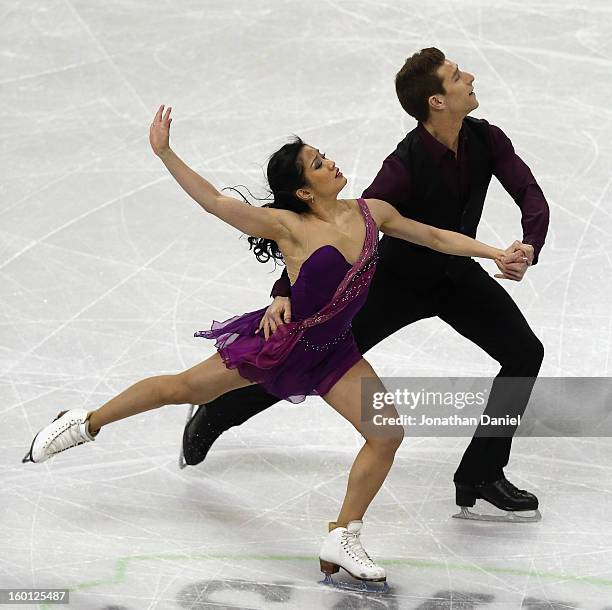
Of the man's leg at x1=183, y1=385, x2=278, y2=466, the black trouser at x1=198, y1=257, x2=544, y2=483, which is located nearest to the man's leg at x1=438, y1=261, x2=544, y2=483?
the black trouser at x1=198, y1=257, x2=544, y2=483

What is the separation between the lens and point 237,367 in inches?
201

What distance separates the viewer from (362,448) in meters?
5.05

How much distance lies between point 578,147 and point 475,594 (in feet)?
13.0

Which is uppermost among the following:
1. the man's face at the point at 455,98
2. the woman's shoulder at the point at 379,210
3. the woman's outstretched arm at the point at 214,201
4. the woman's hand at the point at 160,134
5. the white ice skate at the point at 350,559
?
the man's face at the point at 455,98

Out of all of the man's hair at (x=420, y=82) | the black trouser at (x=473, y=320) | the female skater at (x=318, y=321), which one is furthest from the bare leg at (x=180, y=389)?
the man's hair at (x=420, y=82)

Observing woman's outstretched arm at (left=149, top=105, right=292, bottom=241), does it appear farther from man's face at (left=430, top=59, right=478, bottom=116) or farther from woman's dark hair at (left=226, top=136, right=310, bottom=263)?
man's face at (left=430, top=59, right=478, bottom=116)

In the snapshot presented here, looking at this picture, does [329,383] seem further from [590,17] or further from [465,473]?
[590,17]

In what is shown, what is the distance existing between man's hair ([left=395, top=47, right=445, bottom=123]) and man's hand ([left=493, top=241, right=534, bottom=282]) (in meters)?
0.65

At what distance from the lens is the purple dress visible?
497cm

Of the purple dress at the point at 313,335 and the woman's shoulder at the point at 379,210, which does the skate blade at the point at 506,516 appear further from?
the woman's shoulder at the point at 379,210

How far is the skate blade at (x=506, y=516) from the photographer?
218 inches

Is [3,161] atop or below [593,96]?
below

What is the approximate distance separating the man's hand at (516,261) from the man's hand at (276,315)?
2.66 ft

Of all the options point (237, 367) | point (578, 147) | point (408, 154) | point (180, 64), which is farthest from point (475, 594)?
point (180, 64)
